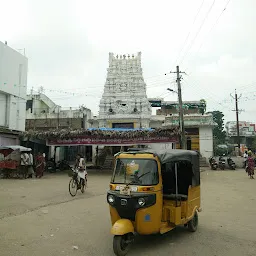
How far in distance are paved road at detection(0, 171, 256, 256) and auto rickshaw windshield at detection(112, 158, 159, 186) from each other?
4.06ft

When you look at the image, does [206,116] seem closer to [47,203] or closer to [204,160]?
[204,160]

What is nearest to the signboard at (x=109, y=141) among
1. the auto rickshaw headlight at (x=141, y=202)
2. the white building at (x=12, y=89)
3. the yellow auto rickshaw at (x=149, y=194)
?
the white building at (x=12, y=89)

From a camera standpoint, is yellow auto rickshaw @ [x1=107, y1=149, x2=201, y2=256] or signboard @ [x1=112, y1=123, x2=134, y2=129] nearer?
yellow auto rickshaw @ [x1=107, y1=149, x2=201, y2=256]

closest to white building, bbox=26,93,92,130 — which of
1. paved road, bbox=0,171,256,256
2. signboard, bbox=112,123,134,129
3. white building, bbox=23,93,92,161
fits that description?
white building, bbox=23,93,92,161

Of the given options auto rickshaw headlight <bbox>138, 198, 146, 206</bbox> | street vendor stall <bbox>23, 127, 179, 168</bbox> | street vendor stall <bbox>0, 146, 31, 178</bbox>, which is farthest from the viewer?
street vendor stall <bbox>23, 127, 179, 168</bbox>

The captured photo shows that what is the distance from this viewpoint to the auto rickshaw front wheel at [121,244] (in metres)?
4.67

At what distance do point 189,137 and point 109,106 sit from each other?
982cm

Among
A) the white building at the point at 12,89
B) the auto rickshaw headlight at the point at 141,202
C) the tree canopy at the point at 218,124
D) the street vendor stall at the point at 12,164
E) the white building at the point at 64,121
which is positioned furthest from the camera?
the tree canopy at the point at 218,124

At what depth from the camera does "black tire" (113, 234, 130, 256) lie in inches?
184

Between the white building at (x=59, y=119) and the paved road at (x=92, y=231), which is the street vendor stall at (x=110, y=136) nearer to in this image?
the paved road at (x=92, y=231)

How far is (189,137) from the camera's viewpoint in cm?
3161

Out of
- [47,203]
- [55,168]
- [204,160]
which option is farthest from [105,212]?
[204,160]

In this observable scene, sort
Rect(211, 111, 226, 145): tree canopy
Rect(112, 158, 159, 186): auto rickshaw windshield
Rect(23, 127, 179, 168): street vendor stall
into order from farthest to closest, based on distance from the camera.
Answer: Rect(211, 111, 226, 145): tree canopy < Rect(23, 127, 179, 168): street vendor stall < Rect(112, 158, 159, 186): auto rickshaw windshield

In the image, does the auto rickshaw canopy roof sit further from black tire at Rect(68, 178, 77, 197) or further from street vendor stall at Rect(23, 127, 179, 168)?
street vendor stall at Rect(23, 127, 179, 168)
